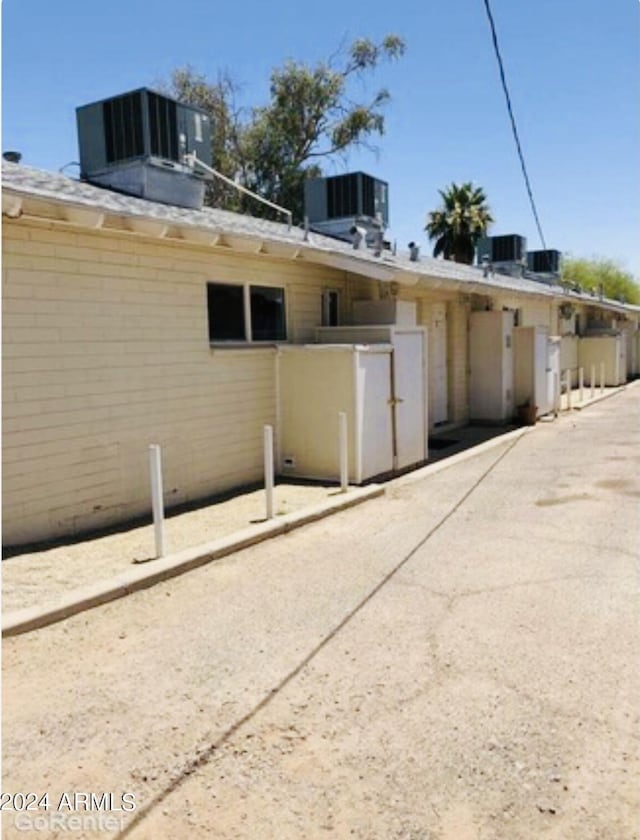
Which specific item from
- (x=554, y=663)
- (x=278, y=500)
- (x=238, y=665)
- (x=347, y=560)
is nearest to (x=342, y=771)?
(x=238, y=665)

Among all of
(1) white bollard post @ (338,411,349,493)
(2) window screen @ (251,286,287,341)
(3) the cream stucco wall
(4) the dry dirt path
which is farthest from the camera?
(2) window screen @ (251,286,287,341)

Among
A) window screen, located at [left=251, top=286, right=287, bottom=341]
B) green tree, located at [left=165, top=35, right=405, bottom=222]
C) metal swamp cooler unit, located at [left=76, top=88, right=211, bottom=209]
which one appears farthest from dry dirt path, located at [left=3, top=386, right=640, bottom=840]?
green tree, located at [left=165, top=35, right=405, bottom=222]

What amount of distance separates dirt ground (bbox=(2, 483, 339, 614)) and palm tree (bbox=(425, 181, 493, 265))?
33436 mm

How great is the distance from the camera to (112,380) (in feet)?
24.2

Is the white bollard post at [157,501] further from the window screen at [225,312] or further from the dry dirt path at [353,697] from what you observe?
the window screen at [225,312]

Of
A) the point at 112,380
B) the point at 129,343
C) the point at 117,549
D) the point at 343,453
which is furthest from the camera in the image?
the point at 343,453

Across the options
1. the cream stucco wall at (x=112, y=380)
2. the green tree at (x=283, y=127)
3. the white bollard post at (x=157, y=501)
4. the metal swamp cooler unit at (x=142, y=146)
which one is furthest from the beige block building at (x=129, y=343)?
the green tree at (x=283, y=127)

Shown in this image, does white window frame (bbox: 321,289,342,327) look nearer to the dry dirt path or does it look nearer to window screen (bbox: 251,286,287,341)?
window screen (bbox: 251,286,287,341)

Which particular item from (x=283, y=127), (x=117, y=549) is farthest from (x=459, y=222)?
(x=117, y=549)

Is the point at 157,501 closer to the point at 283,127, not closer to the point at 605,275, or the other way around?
the point at 283,127

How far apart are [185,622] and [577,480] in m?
6.63

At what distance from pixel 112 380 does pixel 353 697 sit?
476 cm

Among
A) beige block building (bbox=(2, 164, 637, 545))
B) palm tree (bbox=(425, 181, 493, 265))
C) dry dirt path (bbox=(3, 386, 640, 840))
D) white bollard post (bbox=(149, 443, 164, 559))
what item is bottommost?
dry dirt path (bbox=(3, 386, 640, 840))

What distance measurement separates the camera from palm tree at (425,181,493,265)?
128 ft
